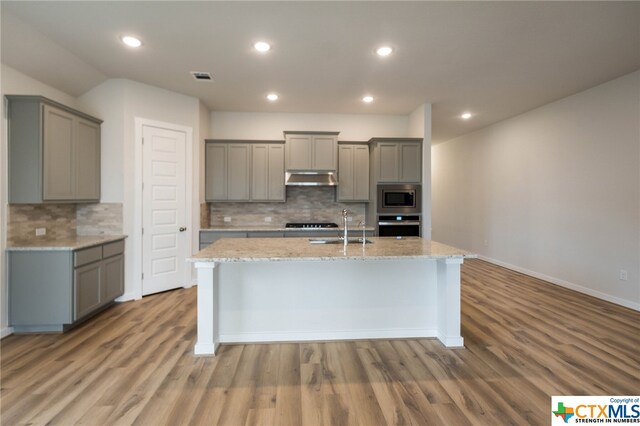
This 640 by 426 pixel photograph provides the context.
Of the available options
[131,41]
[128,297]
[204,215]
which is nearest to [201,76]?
[131,41]

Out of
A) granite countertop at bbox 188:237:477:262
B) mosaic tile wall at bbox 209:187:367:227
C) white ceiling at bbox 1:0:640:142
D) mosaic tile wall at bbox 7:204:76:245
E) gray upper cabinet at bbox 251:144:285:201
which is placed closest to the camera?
granite countertop at bbox 188:237:477:262

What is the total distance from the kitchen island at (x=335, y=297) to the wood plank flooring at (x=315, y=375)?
5.5 inches

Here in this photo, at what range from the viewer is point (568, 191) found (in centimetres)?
477

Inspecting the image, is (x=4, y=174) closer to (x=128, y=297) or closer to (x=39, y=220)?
(x=39, y=220)

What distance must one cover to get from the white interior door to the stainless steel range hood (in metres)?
1.69

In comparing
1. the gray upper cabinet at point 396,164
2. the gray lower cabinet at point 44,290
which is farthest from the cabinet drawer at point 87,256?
the gray upper cabinet at point 396,164

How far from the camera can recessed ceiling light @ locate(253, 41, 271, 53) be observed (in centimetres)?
322

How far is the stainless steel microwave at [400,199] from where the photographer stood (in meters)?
5.12

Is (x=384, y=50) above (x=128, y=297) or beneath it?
above

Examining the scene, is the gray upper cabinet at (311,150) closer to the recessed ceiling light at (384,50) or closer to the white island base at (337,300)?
the recessed ceiling light at (384,50)

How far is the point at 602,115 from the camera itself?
426 centimetres

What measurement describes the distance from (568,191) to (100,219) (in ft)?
22.6

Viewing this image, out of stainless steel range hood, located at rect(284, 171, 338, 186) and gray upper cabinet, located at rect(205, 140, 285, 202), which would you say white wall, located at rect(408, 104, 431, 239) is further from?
gray upper cabinet, located at rect(205, 140, 285, 202)

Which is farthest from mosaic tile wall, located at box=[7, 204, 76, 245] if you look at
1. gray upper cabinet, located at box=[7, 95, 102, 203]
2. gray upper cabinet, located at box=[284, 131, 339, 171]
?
gray upper cabinet, located at box=[284, 131, 339, 171]
